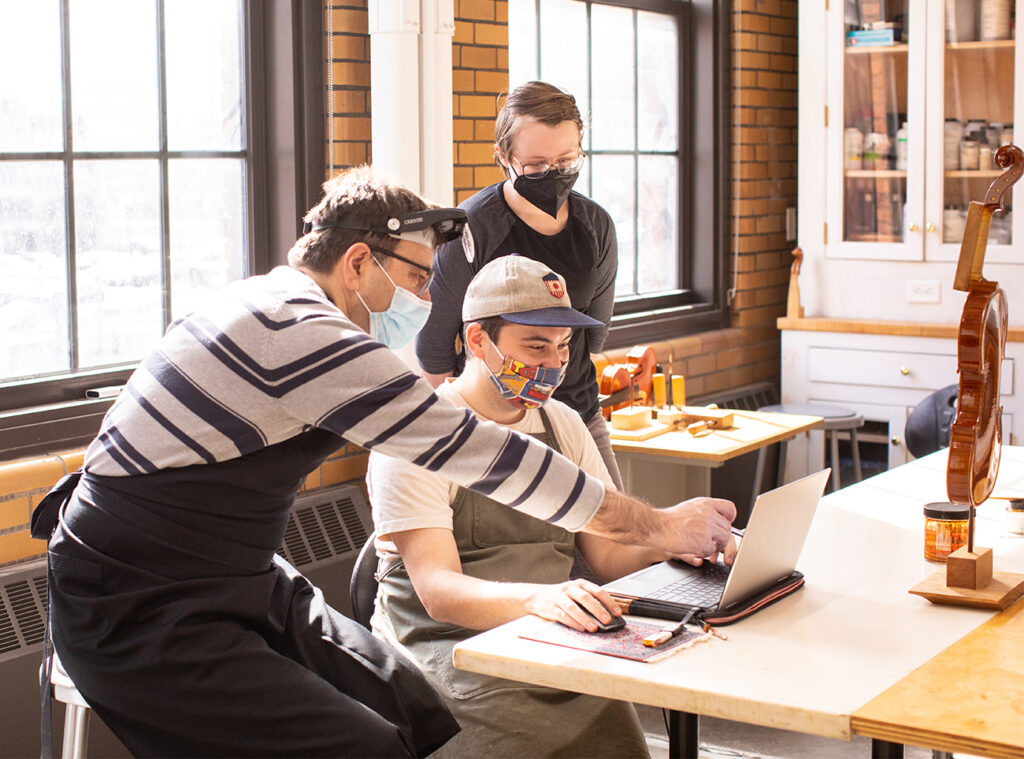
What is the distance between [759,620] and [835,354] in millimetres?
3583

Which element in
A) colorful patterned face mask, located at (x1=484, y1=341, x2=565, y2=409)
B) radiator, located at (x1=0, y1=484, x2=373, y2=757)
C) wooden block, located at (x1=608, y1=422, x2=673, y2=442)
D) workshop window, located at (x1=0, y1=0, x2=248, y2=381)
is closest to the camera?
colorful patterned face mask, located at (x1=484, y1=341, x2=565, y2=409)

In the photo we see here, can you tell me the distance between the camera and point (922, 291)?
17.3 ft

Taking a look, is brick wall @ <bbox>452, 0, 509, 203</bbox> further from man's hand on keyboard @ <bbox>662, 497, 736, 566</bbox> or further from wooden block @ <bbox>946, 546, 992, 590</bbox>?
wooden block @ <bbox>946, 546, 992, 590</bbox>

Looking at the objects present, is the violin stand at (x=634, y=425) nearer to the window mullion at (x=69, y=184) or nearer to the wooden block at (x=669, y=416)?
the wooden block at (x=669, y=416)

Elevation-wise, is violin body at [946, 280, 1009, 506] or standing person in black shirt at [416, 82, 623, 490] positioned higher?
standing person in black shirt at [416, 82, 623, 490]

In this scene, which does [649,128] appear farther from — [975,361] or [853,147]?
[975,361]

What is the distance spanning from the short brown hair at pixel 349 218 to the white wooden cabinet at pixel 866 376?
348 cm

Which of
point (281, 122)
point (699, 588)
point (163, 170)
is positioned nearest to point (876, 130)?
point (281, 122)

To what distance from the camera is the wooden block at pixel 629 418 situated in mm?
3977

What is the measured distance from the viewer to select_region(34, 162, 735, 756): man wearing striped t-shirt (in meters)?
1.71

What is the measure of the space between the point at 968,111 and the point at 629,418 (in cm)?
220

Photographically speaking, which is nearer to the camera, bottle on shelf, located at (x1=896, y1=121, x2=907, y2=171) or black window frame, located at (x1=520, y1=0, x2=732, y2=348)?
bottle on shelf, located at (x1=896, y1=121, x2=907, y2=171)

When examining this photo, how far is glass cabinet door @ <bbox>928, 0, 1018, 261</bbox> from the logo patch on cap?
124 inches

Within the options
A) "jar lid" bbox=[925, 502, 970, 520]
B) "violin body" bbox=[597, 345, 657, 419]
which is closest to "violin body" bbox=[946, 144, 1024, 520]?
"jar lid" bbox=[925, 502, 970, 520]
